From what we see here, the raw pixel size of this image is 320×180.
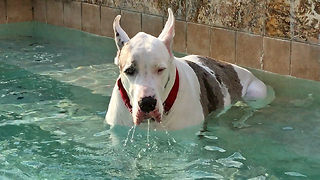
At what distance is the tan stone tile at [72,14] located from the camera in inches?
370

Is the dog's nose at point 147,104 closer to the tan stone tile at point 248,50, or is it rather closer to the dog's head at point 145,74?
the dog's head at point 145,74

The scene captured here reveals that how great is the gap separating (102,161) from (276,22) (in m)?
3.33

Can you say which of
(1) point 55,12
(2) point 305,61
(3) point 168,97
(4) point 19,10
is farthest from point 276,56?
(4) point 19,10

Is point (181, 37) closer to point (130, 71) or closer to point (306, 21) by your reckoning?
point (306, 21)

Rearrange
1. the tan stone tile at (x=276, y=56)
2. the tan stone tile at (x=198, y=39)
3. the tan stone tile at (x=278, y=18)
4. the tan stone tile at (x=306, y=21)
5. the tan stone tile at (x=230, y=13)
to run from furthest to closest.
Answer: the tan stone tile at (x=198, y=39) < the tan stone tile at (x=230, y=13) < the tan stone tile at (x=276, y=56) < the tan stone tile at (x=278, y=18) < the tan stone tile at (x=306, y=21)

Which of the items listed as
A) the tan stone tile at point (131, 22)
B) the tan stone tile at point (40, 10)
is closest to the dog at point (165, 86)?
the tan stone tile at point (131, 22)

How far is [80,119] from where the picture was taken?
511cm

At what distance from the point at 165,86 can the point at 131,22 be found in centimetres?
429

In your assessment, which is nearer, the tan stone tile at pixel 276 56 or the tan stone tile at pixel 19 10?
the tan stone tile at pixel 276 56

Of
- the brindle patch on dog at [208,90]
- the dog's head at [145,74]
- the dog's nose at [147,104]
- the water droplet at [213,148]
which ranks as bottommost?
the water droplet at [213,148]

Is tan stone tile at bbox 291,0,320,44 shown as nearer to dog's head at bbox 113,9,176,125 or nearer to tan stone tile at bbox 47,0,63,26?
dog's head at bbox 113,9,176,125

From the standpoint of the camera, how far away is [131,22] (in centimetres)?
842

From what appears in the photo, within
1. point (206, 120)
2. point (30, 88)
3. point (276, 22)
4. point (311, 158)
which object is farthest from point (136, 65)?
point (276, 22)

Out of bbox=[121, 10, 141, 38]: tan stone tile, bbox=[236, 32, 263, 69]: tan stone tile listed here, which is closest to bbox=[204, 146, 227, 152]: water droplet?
bbox=[236, 32, 263, 69]: tan stone tile
